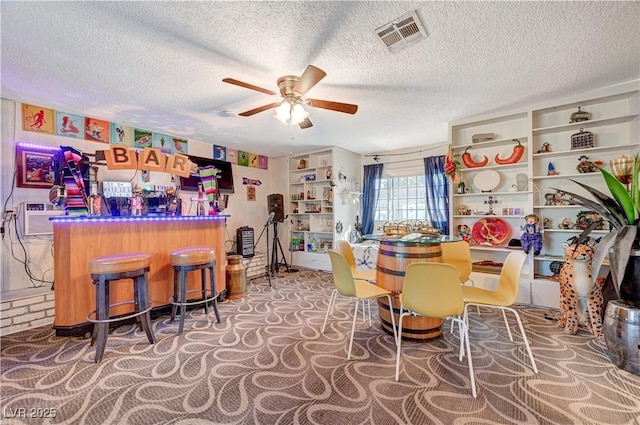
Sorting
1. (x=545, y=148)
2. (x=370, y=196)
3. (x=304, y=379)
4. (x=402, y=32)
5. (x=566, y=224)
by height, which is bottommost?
(x=304, y=379)

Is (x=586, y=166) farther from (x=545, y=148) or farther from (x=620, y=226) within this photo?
(x=620, y=226)

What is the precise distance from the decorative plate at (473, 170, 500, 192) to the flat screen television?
417cm

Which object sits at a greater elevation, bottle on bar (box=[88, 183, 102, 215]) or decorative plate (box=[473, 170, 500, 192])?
decorative plate (box=[473, 170, 500, 192])

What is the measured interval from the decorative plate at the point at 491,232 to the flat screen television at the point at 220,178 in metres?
4.28

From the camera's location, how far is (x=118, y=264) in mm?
2152

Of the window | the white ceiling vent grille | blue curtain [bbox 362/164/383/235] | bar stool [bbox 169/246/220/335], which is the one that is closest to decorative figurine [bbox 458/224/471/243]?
the window

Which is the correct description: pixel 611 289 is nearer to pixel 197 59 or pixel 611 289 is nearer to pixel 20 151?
pixel 197 59

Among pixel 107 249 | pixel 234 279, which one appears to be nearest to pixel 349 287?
pixel 234 279

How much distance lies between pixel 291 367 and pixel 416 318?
1140 millimetres

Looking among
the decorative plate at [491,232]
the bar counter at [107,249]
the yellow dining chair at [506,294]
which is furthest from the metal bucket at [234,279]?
the decorative plate at [491,232]

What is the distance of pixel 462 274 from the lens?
2.60 m

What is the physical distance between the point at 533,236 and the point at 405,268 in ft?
6.63

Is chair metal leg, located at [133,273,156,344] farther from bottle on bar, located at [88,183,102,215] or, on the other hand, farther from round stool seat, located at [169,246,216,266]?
bottle on bar, located at [88,183,102,215]

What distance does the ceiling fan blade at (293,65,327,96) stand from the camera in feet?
6.35
